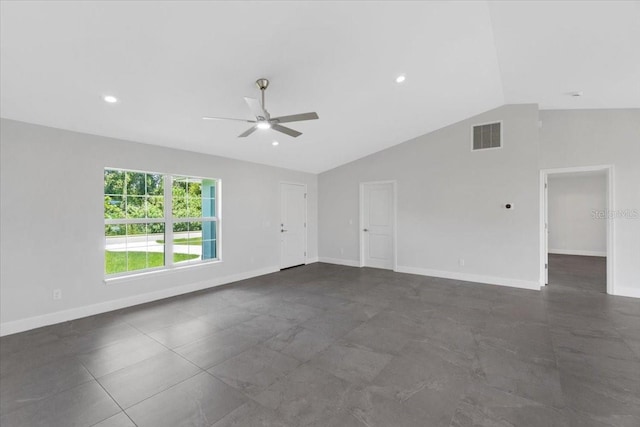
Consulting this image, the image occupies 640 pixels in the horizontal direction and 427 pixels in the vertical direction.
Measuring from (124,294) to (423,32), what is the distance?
512 centimetres

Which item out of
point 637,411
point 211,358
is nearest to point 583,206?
point 637,411

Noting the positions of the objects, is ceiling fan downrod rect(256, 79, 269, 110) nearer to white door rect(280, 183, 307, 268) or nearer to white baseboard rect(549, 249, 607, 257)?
white door rect(280, 183, 307, 268)

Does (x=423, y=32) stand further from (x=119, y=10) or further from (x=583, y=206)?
(x=583, y=206)

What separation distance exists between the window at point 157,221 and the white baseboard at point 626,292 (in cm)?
682

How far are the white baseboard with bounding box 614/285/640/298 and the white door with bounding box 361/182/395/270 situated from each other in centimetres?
365

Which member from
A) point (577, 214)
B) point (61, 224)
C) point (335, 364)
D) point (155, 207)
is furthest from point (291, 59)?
point (577, 214)

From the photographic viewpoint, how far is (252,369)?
2.44 meters

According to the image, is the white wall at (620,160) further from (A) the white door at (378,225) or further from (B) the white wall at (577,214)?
(B) the white wall at (577,214)

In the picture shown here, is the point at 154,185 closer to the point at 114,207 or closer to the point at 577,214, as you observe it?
the point at 114,207

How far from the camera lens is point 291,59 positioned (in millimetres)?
2820

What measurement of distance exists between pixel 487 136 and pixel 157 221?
603 centimetres

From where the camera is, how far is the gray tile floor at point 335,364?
191 centimetres

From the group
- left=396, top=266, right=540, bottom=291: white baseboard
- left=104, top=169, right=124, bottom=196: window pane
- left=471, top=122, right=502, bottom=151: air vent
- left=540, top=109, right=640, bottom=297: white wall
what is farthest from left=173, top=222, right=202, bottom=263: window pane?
left=540, top=109, right=640, bottom=297: white wall

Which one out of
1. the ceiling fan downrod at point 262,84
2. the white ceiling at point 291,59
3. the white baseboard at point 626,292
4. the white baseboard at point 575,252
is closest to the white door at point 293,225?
the white ceiling at point 291,59
